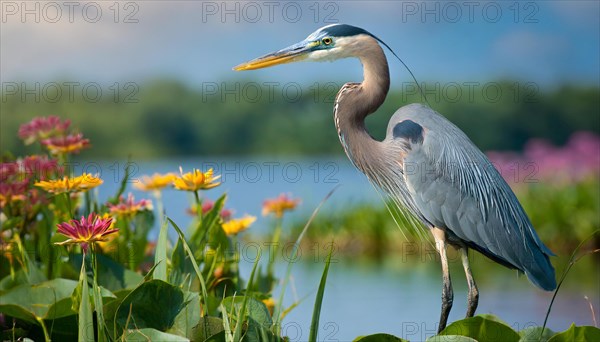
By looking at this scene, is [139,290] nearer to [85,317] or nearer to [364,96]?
[85,317]

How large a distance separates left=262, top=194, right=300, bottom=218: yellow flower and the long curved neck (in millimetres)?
540

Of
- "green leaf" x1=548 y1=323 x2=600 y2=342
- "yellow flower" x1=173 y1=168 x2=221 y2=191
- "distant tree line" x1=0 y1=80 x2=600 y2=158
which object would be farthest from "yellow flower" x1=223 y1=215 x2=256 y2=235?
"distant tree line" x1=0 y1=80 x2=600 y2=158

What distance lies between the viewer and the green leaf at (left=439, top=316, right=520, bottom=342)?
91.5 inches

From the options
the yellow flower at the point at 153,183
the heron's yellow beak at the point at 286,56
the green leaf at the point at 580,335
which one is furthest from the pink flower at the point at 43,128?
the green leaf at the point at 580,335

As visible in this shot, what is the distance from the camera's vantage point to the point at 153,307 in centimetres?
228

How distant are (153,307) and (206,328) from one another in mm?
167

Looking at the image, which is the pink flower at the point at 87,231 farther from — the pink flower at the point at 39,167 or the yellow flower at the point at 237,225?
the pink flower at the point at 39,167

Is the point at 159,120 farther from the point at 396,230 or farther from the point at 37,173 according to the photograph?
the point at 37,173

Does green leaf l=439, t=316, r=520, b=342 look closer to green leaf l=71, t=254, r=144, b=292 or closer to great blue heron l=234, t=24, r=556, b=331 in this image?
Answer: great blue heron l=234, t=24, r=556, b=331

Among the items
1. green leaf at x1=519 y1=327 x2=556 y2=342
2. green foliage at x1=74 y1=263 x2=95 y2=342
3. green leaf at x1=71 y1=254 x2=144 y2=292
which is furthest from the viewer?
green leaf at x1=71 y1=254 x2=144 y2=292

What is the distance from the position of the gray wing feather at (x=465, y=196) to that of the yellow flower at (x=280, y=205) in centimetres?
60

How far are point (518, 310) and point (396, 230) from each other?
3.35 m

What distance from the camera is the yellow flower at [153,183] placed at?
Result: 131 inches

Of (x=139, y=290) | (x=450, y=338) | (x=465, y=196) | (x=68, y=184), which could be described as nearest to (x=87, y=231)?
(x=139, y=290)
